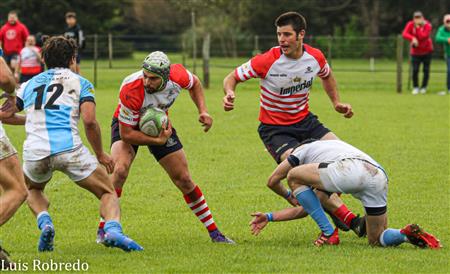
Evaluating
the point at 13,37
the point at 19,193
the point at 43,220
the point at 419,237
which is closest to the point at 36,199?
the point at 43,220

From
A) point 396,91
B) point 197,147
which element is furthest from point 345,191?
point 396,91

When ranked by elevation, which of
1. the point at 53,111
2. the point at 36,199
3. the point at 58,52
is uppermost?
the point at 58,52

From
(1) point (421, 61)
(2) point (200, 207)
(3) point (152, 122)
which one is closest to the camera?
(3) point (152, 122)

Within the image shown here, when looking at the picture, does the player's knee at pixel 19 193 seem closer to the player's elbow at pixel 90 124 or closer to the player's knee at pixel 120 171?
the player's elbow at pixel 90 124

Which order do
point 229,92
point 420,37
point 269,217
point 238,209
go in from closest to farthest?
point 269,217, point 229,92, point 238,209, point 420,37

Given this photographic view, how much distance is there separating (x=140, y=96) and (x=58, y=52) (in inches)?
39.5

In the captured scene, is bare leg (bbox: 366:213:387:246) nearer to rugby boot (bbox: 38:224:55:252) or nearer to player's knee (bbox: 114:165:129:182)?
player's knee (bbox: 114:165:129:182)

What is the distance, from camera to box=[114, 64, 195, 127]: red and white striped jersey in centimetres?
761

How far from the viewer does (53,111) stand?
267 inches

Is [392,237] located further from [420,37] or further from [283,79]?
[420,37]

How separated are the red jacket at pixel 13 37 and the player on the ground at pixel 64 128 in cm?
1873

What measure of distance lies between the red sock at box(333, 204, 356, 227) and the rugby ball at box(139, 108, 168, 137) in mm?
1691

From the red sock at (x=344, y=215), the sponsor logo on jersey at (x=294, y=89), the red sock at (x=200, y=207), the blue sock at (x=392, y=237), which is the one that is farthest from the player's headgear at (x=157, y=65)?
the blue sock at (x=392, y=237)

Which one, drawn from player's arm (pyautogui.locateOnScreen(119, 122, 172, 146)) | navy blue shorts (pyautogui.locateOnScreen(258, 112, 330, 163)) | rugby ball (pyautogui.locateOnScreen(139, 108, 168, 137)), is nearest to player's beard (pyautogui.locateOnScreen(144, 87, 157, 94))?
rugby ball (pyautogui.locateOnScreen(139, 108, 168, 137))
